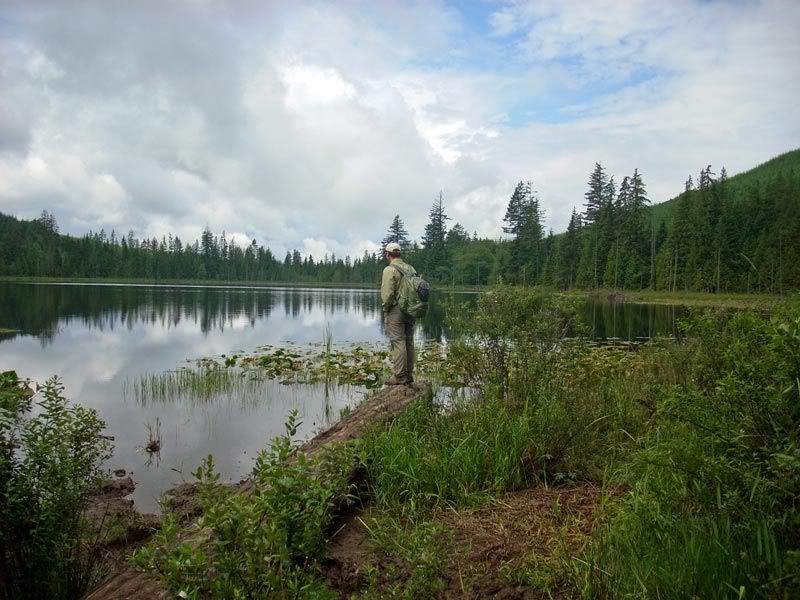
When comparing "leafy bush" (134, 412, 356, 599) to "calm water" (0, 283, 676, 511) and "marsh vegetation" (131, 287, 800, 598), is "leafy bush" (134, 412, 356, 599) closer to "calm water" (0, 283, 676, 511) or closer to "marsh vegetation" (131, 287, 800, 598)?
"marsh vegetation" (131, 287, 800, 598)

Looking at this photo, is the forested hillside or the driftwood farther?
the forested hillside

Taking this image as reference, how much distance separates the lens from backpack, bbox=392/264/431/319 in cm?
844

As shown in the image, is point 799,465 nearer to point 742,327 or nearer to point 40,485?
point 742,327

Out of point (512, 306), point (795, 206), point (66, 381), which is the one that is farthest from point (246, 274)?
point (512, 306)

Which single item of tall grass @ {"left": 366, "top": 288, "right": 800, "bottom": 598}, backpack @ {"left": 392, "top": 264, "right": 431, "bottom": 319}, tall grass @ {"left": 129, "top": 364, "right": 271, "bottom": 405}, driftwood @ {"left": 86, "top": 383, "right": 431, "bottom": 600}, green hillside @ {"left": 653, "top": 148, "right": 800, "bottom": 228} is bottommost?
tall grass @ {"left": 129, "top": 364, "right": 271, "bottom": 405}

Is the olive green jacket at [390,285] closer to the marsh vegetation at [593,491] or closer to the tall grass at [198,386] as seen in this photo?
the marsh vegetation at [593,491]

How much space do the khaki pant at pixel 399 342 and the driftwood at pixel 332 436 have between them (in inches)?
12.7

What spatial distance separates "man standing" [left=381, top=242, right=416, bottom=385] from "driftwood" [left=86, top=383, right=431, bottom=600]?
0.31m

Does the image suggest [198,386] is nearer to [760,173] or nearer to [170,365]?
[170,365]

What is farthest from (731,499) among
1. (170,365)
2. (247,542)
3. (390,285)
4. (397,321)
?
(170,365)

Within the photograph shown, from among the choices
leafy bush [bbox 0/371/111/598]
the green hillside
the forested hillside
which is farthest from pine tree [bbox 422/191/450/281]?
leafy bush [bbox 0/371/111/598]

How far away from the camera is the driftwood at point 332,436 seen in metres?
3.20

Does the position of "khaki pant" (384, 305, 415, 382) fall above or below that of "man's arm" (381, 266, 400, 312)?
below

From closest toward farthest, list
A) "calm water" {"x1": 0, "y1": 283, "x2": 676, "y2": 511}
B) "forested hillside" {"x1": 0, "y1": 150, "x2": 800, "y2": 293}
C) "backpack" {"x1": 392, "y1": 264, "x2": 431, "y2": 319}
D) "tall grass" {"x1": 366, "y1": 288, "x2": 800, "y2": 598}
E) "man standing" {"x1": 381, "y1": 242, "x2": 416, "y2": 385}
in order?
"tall grass" {"x1": 366, "y1": 288, "x2": 800, "y2": 598} < "backpack" {"x1": 392, "y1": 264, "x2": 431, "y2": 319} < "man standing" {"x1": 381, "y1": 242, "x2": 416, "y2": 385} < "calm water" {"x1": 0, "y1": 283, "x2": 676, "y2": 511} < "forested hillside" {"x1": 0, "y1": 150, "x2": 800, "y2": 293}
